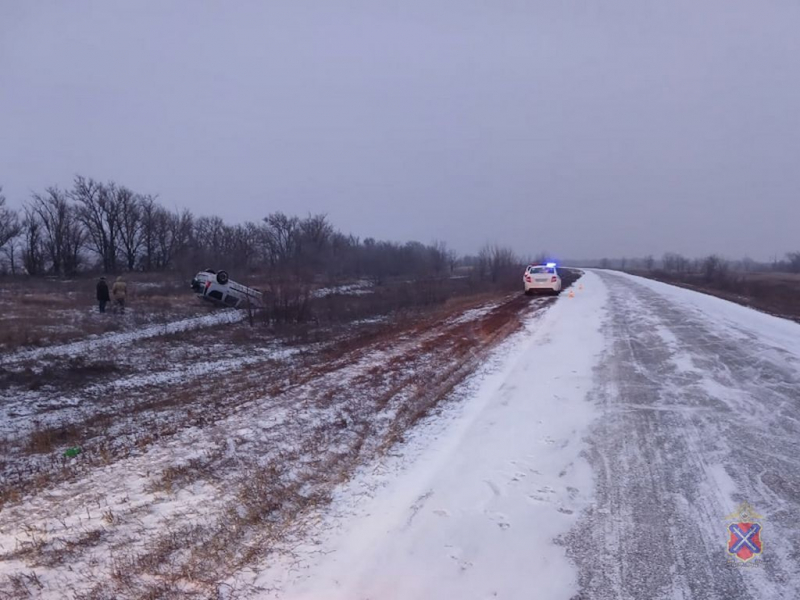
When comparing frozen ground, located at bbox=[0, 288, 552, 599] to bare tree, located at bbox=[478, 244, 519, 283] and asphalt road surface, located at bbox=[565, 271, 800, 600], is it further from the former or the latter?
bare tree, located at bbox=[478, 244, 519, 283]

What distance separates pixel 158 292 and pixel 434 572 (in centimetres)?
3872

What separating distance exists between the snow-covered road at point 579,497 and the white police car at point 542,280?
1754 centimetres

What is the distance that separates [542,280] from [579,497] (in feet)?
73.3

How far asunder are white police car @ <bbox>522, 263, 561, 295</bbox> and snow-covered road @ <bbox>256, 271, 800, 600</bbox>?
57.5ft

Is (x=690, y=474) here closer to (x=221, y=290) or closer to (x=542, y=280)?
(x=542, y=280)

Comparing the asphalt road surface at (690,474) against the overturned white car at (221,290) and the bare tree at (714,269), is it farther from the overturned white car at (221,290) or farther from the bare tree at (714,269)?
the bare tree at (714,269)

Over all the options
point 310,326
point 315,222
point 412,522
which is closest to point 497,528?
point 412,522

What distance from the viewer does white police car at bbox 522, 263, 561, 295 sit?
26.1 meters

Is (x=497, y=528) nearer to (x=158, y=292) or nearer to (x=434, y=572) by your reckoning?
(x=434, y=572)

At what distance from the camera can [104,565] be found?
3.73 metres

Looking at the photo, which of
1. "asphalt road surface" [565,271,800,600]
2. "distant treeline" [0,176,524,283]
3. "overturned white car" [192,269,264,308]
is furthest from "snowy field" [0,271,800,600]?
"distant treeline" [0,176,524,283]

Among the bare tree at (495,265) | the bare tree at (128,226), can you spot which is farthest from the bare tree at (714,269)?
the bare tree at (128,226)

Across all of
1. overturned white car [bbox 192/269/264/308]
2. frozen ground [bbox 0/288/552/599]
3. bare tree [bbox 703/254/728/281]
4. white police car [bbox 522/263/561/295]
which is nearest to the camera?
frozen ground [bbox 0/288/552/599]

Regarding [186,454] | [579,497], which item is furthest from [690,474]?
[186,454]
